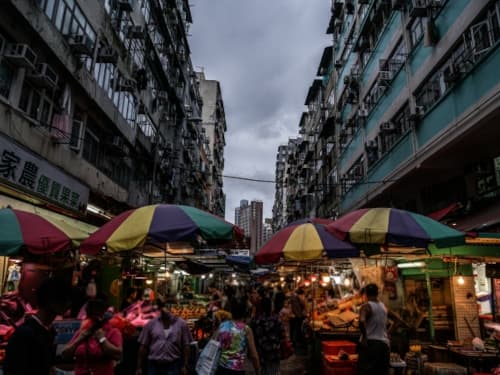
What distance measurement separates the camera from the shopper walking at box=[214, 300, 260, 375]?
196 inches

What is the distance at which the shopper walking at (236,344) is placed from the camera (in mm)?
4984

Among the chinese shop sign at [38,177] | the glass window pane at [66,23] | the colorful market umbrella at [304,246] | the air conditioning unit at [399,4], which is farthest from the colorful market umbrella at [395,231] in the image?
the air conditioning unit at [399,4]

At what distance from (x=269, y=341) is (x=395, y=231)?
9.29 ft

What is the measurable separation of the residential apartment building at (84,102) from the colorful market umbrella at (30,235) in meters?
2.92

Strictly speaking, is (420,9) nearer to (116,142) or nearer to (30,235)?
(116,142)

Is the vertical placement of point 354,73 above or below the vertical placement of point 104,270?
above

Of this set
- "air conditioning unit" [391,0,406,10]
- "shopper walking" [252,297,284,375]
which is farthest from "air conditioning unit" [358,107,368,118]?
"shopper walking" [252,297,284,375]

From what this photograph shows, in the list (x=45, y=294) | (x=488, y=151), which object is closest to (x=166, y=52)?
(x=488, y=151)

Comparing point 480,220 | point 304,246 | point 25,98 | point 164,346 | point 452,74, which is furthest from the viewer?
point 452,74

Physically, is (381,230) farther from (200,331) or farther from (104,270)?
(104,270)

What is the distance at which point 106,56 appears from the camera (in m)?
15.3

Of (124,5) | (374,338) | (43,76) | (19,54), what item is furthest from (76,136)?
(374,338)

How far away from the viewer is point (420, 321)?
12945 millimetres

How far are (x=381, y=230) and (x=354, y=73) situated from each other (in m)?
19.8
